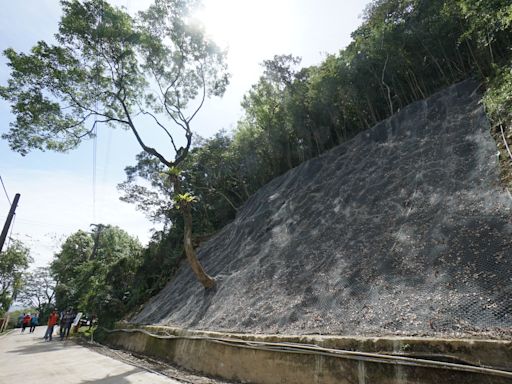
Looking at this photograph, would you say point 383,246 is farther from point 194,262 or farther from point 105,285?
point 105,285

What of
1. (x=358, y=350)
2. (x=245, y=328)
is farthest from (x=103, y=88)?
(x=358, y=350)

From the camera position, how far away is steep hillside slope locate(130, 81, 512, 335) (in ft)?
13.0

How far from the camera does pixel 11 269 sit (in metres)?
27.5

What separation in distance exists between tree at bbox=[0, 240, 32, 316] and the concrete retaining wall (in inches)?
1128

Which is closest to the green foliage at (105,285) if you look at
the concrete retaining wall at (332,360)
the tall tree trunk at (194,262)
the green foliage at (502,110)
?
the tall tree trunk at (194,262)

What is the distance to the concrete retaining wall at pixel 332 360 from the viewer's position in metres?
2.91

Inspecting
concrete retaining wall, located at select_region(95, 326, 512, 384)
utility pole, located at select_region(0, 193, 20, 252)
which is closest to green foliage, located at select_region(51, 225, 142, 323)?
utility pole, located at select_region(0, 193, 20, 252)

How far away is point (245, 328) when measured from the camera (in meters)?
6.04

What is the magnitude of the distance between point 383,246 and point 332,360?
8.72 feet

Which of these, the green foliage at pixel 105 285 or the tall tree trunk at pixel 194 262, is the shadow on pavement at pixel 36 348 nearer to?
the green foliage at pixel 105 285

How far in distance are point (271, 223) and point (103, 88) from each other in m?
8.76

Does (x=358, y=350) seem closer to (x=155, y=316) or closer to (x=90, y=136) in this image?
(x=155, y=316)

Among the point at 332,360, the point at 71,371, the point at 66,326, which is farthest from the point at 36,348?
the point at 332,360

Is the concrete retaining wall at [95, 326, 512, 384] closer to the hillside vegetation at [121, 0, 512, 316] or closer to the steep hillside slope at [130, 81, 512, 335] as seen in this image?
the steep hillside slope at [130, 81, 512, 335]
